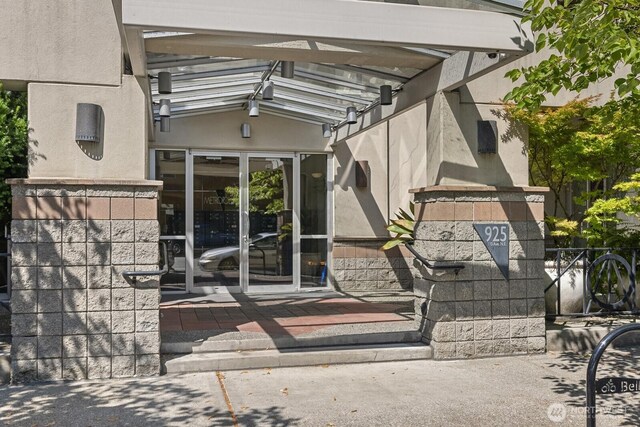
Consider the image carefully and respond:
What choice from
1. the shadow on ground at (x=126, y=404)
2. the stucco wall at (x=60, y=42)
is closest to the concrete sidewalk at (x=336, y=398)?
the shadow on ground at (x=126, y=404)

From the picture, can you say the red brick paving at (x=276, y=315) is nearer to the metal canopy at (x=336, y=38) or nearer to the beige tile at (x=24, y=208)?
Answer: the beige tile at (x=24, y=208)

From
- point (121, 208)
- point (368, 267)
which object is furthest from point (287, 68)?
point (368, 267)

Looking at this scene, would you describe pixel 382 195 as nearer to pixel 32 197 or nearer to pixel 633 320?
pixel 633 320

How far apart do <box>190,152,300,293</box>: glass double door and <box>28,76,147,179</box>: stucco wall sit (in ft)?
15.4

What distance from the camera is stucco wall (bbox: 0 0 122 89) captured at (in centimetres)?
550

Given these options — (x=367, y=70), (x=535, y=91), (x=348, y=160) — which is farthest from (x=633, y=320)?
(x=348, y=160)

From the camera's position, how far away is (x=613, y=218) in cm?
834

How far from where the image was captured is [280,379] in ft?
18.8

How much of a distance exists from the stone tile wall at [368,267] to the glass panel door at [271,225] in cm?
80

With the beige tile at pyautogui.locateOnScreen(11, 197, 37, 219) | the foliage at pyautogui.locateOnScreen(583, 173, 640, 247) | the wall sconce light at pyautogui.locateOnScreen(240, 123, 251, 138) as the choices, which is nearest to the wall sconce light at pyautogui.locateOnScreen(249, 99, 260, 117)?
the wall sconce light at pyautogui.locateOnScreen(240, 123, 251, 138)

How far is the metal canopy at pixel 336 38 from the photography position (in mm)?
4914

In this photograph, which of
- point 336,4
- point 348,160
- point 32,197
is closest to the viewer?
point 336,4

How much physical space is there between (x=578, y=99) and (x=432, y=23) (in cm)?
339

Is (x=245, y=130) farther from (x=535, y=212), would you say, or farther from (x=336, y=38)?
(x=336, y=38)
